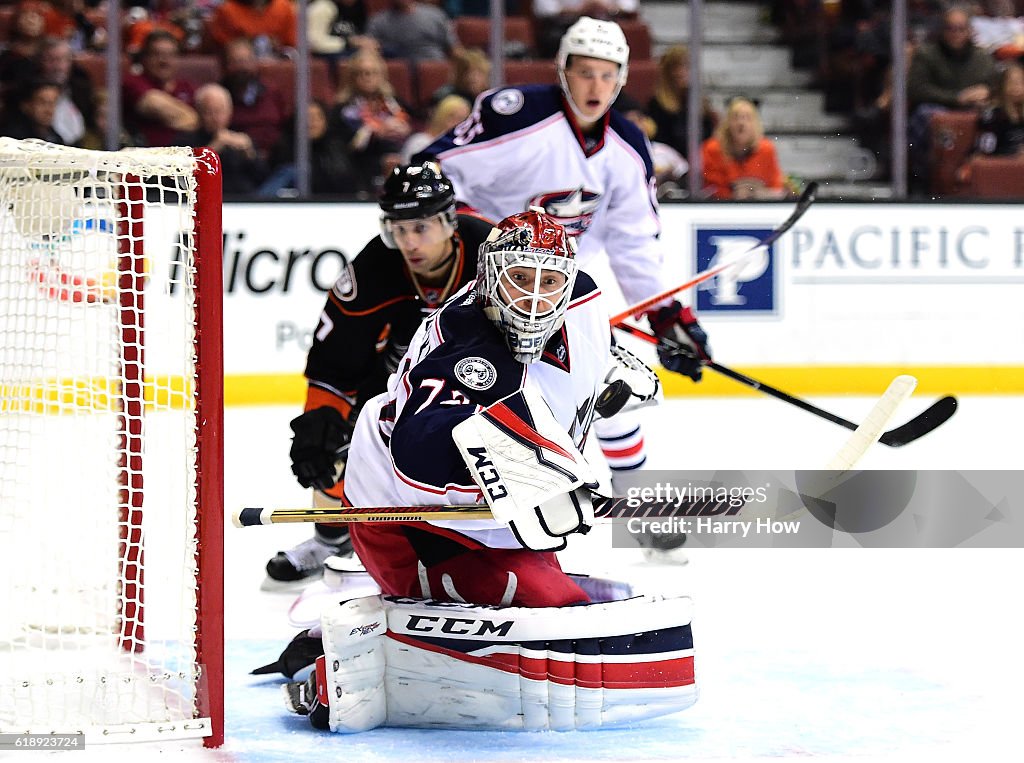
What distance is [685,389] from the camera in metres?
6.38

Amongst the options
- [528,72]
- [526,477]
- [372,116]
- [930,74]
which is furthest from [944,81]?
[526,477]

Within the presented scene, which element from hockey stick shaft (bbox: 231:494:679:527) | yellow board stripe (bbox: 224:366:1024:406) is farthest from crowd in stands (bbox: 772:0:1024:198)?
hockey stick shaft (bbox: 231:494:679:527)

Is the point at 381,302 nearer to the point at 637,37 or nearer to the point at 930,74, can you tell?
the point at 637,37

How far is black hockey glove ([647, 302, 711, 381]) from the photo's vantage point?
12.6 feet

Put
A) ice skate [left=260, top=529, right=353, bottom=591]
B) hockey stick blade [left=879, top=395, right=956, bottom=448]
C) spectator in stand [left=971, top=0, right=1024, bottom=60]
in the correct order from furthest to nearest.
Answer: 1. spectator in stand [left=971, top=0, right=1024, bottom=60]
2. ice skate [left=260, top=529, right=353, bottom=591]
3. hockey stick blade [left=879, top=395, right=956, bottom=448]

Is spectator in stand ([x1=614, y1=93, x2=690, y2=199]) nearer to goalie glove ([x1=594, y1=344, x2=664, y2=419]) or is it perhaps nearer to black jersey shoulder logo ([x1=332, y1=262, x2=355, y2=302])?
black jersey shoulder logo ([x1=332, y1=262, x2=355, y2=302])

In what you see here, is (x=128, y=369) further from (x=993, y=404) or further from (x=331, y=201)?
(x=993, y=404)

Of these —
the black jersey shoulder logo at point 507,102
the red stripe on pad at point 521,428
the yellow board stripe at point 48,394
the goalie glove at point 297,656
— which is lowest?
the goalie glove at point 297,656

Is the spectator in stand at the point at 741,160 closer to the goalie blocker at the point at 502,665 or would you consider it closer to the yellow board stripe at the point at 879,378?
the yellow board stripe at the point at 879,378

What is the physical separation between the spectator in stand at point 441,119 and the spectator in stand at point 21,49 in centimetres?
158

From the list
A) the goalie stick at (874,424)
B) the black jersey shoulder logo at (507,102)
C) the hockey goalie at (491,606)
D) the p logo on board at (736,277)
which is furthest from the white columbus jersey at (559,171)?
the p logo on board at (736,277)

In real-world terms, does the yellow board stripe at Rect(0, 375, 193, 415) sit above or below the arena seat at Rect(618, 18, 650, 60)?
below

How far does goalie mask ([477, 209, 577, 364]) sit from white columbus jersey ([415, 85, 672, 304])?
1.61 m

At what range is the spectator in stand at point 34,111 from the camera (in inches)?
243
